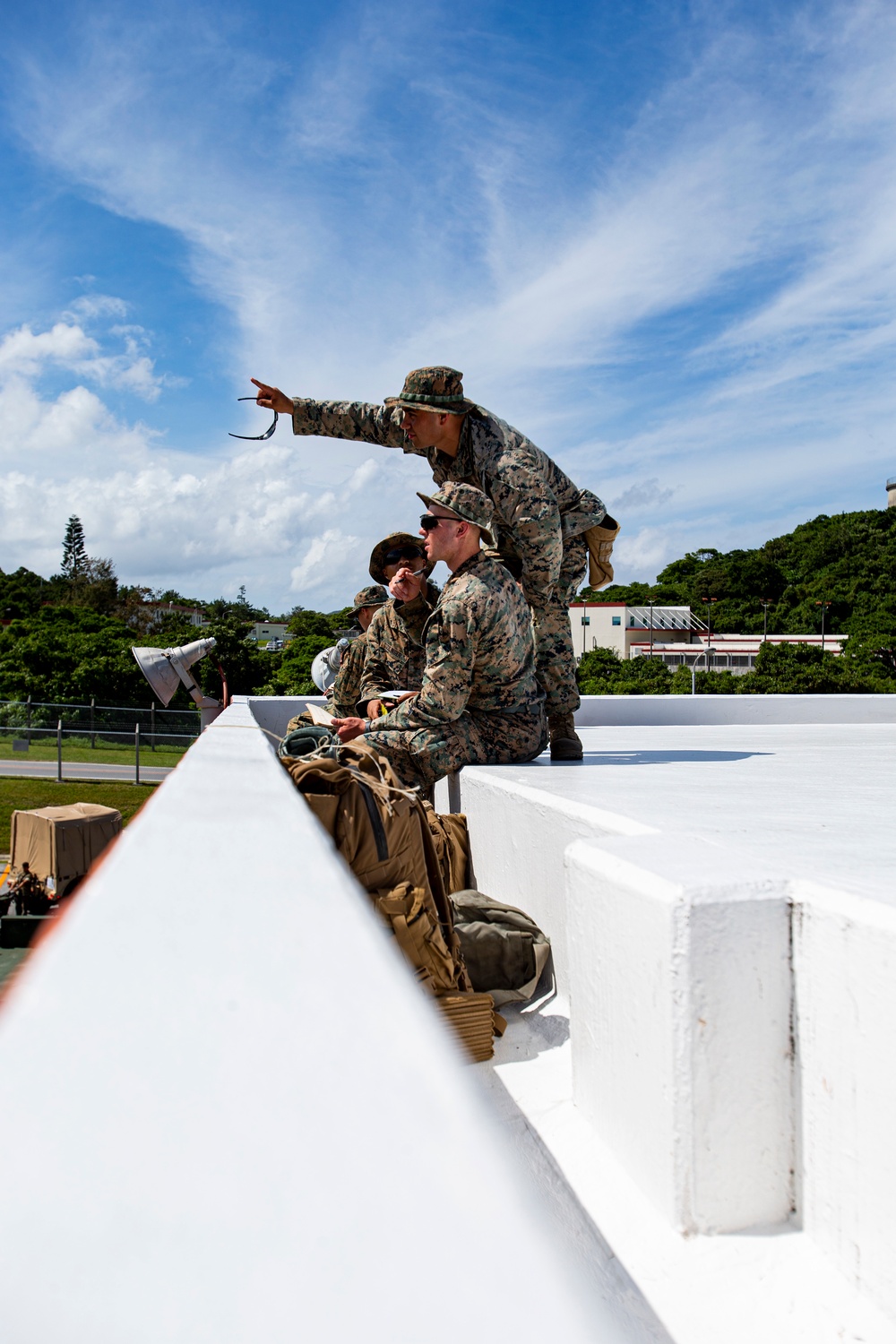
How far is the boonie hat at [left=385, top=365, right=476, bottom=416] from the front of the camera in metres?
3.66

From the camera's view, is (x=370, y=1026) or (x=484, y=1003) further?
(x=484, y=1003)

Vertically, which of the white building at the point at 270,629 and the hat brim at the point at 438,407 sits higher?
the white building at the point at 270,629

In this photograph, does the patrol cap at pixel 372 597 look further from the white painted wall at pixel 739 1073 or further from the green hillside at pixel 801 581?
the green hillside at pixel 801 581

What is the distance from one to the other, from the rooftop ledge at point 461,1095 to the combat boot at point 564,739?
4.79 ft

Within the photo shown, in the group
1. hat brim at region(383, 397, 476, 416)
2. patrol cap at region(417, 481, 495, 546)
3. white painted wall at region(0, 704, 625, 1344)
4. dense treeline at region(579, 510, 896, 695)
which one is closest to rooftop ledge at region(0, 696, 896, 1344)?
white painted wall at region(0, 704, 625, 1344)

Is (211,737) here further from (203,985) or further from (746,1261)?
(203,985)

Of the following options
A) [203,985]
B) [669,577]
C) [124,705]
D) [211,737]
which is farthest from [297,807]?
[669,577]

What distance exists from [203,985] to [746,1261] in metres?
1.03

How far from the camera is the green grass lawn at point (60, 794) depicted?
28.5m

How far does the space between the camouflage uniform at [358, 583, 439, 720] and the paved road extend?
2888 centimetres

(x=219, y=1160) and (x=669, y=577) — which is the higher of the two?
(x=669, y=577)

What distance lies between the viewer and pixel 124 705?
142 ft

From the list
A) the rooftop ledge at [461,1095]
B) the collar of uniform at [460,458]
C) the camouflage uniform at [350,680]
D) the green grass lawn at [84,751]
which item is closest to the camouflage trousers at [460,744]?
the rooftop ledge at [461,1095]

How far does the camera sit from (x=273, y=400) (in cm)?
404
